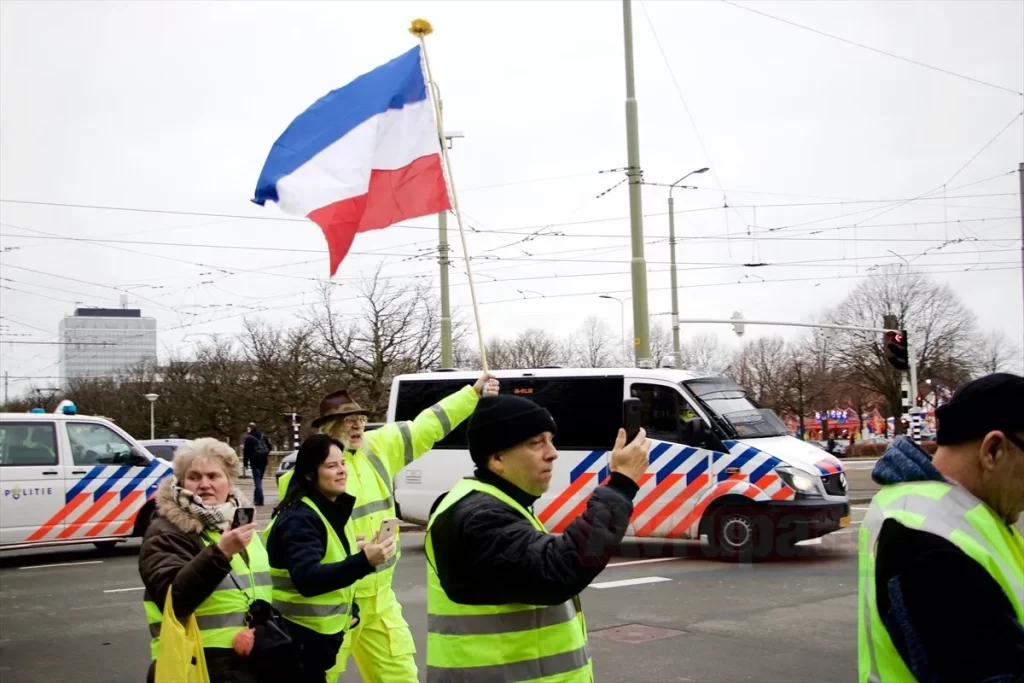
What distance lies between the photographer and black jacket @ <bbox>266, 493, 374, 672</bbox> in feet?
13.1

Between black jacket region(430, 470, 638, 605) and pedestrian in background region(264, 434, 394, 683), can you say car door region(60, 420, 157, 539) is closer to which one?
pedestrian in background region(264, 434, 394, 683)

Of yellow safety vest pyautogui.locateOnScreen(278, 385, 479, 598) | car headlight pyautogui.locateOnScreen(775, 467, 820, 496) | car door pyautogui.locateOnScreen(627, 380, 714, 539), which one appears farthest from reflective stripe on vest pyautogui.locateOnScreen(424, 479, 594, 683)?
car door pyautogui.locateOnScreen(627, 380, 714, 539)

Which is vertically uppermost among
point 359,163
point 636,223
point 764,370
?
point 636,223

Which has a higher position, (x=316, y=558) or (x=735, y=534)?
(x=316, y=558)

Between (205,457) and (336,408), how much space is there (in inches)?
55.4

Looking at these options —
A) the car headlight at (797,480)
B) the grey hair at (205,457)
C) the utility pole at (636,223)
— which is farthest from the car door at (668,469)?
the grey hair at (205,457)

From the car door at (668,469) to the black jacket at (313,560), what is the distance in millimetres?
8451

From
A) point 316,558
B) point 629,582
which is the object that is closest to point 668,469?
point 629,582

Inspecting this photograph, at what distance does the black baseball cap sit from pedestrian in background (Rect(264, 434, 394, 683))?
238 cm

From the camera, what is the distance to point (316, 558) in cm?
412

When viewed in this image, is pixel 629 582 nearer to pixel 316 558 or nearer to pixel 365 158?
pixel 365 158

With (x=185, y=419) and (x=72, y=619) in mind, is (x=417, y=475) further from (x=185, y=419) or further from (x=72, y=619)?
(x=185, y=419)

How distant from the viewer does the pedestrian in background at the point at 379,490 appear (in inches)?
189

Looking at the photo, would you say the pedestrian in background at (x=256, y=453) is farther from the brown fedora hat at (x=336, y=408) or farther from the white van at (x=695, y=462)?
the brown fedora hat at (x=336, y=408)
